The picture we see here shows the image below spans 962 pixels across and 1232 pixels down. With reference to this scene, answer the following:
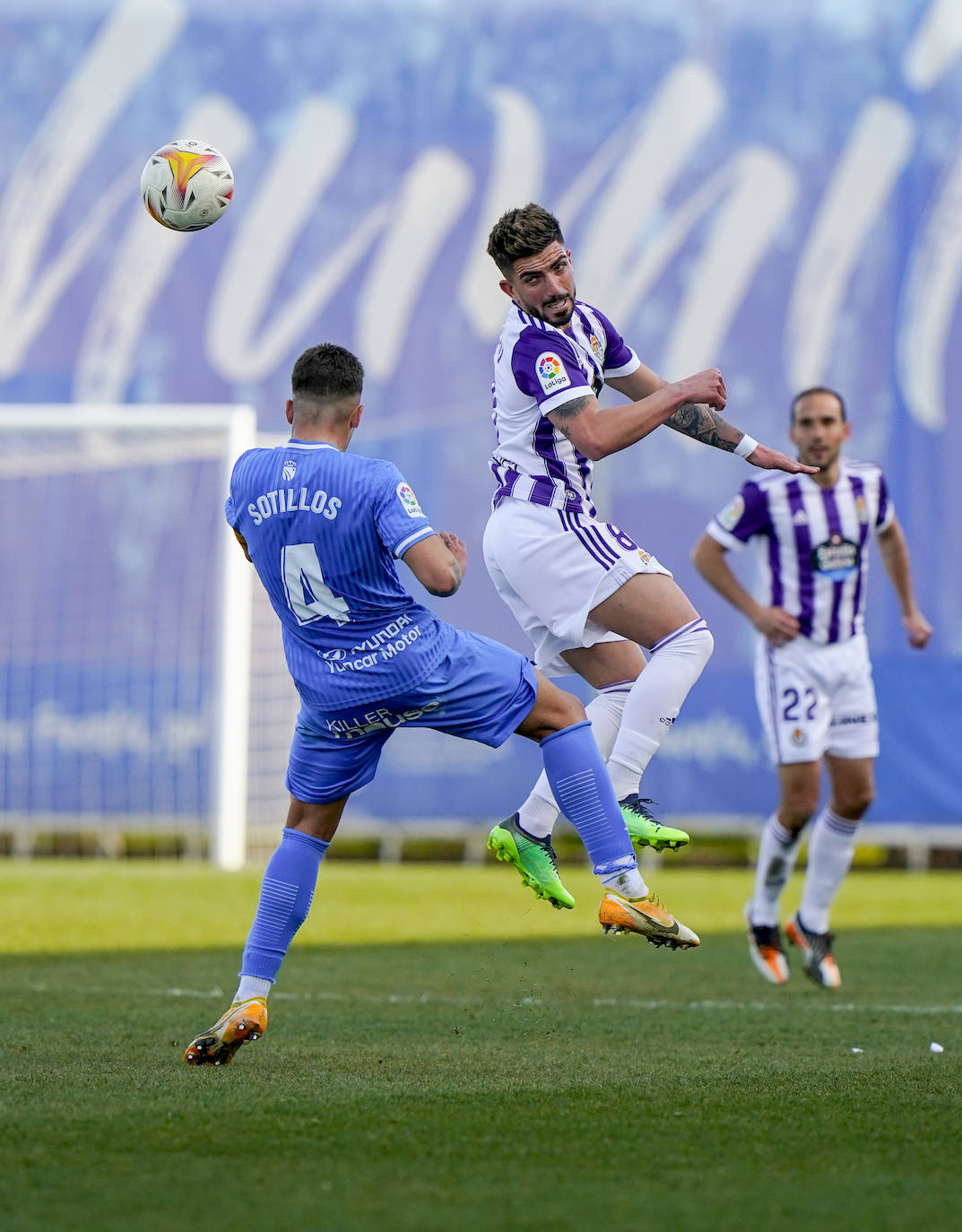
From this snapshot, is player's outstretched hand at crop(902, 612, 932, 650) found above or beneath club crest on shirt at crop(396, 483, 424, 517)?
beneath

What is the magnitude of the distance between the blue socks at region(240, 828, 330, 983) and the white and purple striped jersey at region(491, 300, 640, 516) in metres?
1.33

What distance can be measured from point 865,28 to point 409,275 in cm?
449

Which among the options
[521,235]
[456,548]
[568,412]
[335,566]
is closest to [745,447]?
[568,412]

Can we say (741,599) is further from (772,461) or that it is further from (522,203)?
(522,203)

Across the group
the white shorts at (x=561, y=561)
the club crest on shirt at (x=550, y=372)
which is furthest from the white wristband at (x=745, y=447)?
the club crest on shirt at (x=550, y=372)

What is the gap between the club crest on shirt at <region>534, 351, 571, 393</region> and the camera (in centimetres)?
563

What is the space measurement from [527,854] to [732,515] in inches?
132

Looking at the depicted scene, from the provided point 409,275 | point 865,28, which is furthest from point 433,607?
point 865,28

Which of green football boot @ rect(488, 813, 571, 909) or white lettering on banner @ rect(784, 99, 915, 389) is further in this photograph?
white lettering on banner @ rect(784, 99, 915, 389)

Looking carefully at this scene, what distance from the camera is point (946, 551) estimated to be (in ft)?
48.9

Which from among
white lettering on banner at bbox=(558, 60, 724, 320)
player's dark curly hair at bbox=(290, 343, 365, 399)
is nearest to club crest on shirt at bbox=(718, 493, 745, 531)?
player's dark curly hair at bbox=(290, 343, 365, 399)

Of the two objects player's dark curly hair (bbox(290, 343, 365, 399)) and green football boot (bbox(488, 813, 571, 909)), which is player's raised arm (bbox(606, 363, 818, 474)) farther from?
green football boot (bbox(488, 813, 571, 909))

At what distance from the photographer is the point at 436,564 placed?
5016mm

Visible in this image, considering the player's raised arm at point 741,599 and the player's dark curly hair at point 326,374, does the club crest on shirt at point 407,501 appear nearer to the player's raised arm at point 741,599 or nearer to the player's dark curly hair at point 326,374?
the player's dark curly hair at point 326,374
